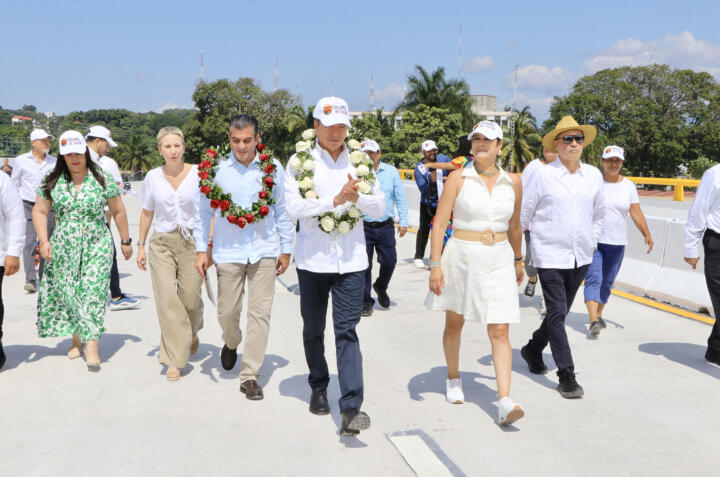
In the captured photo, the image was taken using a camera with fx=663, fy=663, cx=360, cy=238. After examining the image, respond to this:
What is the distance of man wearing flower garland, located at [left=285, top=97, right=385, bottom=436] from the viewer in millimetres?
4355

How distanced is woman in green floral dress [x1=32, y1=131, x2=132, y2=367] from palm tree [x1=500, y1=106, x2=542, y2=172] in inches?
2511

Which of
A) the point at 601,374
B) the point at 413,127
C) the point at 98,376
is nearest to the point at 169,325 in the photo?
the point at 98,376

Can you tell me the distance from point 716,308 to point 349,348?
348cm

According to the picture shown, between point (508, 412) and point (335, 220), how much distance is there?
1683 millimetres

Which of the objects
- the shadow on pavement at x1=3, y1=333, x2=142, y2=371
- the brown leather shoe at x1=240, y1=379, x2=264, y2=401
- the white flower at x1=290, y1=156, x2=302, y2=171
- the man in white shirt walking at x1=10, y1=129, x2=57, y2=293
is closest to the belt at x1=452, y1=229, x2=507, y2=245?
the white flower at x1=290, y1=156, x2=302, y2=171

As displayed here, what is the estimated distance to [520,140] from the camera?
69.2 m

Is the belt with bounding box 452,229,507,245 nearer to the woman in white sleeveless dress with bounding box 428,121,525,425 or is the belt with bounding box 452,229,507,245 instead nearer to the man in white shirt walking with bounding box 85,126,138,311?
the woman in white sleeveless dress with bounding box 428,121,525,425

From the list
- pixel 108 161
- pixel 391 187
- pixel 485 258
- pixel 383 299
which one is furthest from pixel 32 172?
pixel 485 258

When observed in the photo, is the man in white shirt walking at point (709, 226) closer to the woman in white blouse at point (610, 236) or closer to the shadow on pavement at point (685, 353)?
the shadow on pavement at point (685, 353)

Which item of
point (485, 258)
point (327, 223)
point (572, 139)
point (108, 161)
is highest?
point (572, 139)

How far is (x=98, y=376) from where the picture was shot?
5586 millimetres

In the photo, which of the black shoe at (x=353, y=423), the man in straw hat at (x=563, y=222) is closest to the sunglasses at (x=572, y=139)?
the man in straw hat at (x=563, y=222)

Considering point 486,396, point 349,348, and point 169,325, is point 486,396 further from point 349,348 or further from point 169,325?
point 169,325

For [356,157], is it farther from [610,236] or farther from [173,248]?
[610,236]
